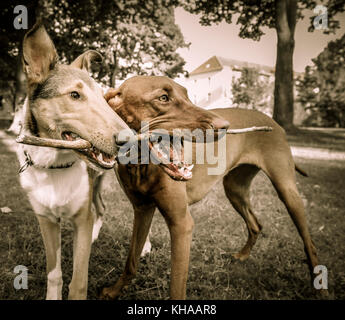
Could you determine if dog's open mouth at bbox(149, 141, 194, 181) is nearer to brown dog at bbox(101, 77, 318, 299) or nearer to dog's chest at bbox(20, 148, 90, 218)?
brown dog at bbox(101, 77, 318, 299)

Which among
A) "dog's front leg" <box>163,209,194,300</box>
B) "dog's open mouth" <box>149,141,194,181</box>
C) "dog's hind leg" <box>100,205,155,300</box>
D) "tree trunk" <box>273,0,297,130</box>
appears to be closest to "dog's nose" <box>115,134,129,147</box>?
"dog's open mouth" <box>149,141,194,181</box>

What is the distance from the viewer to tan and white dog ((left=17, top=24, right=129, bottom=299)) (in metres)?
2.13

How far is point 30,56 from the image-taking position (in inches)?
89.4

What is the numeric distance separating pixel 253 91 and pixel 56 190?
3210cm

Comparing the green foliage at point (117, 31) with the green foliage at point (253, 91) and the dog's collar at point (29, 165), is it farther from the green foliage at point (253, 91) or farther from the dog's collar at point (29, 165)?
the green foliage at point (253, 91)

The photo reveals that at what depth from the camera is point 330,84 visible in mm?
11602

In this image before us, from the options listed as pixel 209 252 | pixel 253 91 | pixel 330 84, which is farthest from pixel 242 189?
pixel 253 91

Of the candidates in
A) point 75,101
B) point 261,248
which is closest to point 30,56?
point 75,101

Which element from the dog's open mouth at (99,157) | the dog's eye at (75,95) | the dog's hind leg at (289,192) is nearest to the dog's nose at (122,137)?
the dog's open mouth at (99,157)

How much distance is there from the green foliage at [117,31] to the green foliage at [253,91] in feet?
56.2

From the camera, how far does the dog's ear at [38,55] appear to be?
2223 mm

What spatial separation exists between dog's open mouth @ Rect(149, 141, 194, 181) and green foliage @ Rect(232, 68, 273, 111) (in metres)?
26.2

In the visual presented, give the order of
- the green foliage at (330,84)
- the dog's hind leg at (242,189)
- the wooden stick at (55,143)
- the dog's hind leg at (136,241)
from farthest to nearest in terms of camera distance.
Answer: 1. the green foliage at (330,84)
2. the dog's hind leg at (242,189)
3. the dog's hind leg at (136,241)
4. the wooden stick at (55,143)

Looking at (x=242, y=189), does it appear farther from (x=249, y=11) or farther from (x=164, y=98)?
(x=249, y=11)
